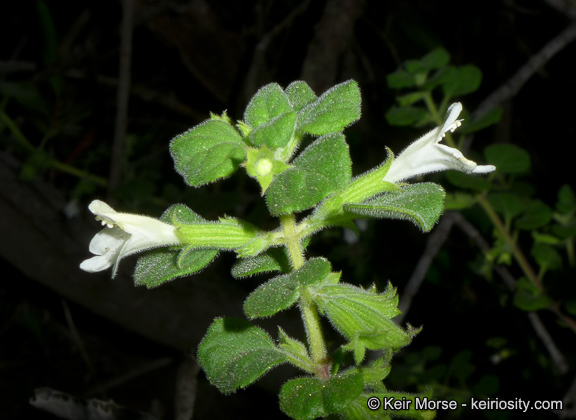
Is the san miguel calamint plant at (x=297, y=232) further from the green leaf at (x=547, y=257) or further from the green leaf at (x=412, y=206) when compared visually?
the green leaf at (x=547, y=257)

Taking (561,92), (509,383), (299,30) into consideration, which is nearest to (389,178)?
(509,383)

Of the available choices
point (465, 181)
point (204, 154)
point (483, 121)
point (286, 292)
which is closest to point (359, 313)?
point (286, 292)

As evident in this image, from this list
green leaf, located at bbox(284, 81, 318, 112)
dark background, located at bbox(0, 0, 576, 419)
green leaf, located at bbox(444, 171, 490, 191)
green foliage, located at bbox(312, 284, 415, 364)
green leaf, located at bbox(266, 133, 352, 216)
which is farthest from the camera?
dark background, located at bbox(0, 0, 576, 419)

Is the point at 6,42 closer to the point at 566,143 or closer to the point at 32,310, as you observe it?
the point at 32,310

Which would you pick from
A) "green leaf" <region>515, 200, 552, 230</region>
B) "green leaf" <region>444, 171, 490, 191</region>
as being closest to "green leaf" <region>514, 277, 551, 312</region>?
"green leaf" <region>515, 200, 552, 230</region>

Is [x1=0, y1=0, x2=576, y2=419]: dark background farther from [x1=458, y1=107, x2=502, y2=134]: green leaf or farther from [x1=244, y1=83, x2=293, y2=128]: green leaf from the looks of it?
[x1=244, y1=83, x2=293, y2=128]: green leaf

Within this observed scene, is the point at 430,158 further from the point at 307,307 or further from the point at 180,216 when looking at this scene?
the point at 180,216

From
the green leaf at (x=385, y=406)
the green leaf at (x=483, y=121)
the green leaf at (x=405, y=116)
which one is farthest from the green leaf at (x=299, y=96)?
the green leaf at (x=483, y=121)
